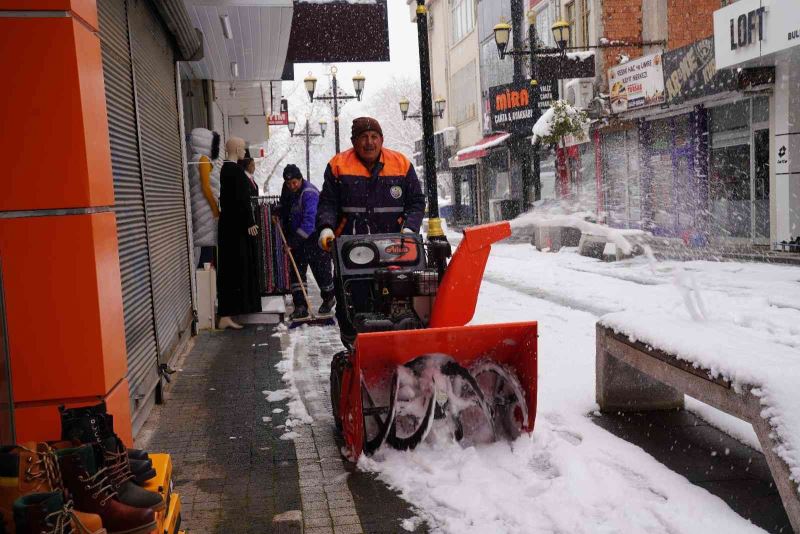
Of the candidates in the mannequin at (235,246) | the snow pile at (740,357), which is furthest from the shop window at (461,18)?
the snow pile at (740,357)

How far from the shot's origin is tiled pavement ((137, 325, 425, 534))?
3719 mm

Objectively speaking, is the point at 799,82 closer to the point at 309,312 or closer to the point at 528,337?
the point at 309,312

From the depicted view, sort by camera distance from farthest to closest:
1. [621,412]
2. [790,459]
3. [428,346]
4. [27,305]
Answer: [621,412] → [428,346] → [27,305] → [790,459]

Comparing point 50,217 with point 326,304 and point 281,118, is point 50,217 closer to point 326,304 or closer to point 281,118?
point 326,304

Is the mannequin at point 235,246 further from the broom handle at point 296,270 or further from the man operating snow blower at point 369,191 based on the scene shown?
the man operating snow blower at point 369,191

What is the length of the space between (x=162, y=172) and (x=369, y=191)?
8.74 feet

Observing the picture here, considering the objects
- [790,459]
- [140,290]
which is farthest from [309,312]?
[790,459]

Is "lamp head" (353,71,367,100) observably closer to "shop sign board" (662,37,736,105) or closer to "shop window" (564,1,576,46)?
"shop window" (564,1,576,46)

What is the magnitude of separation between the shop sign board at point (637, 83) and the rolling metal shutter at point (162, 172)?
13899 millimetres

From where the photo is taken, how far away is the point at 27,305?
338cm

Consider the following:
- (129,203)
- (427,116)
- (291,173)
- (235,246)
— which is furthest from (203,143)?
(129,203)

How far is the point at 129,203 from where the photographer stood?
215 inches

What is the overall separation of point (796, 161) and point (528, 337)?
13978 millimetres

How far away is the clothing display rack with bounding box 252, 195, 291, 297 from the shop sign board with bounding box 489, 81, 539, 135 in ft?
47.9
